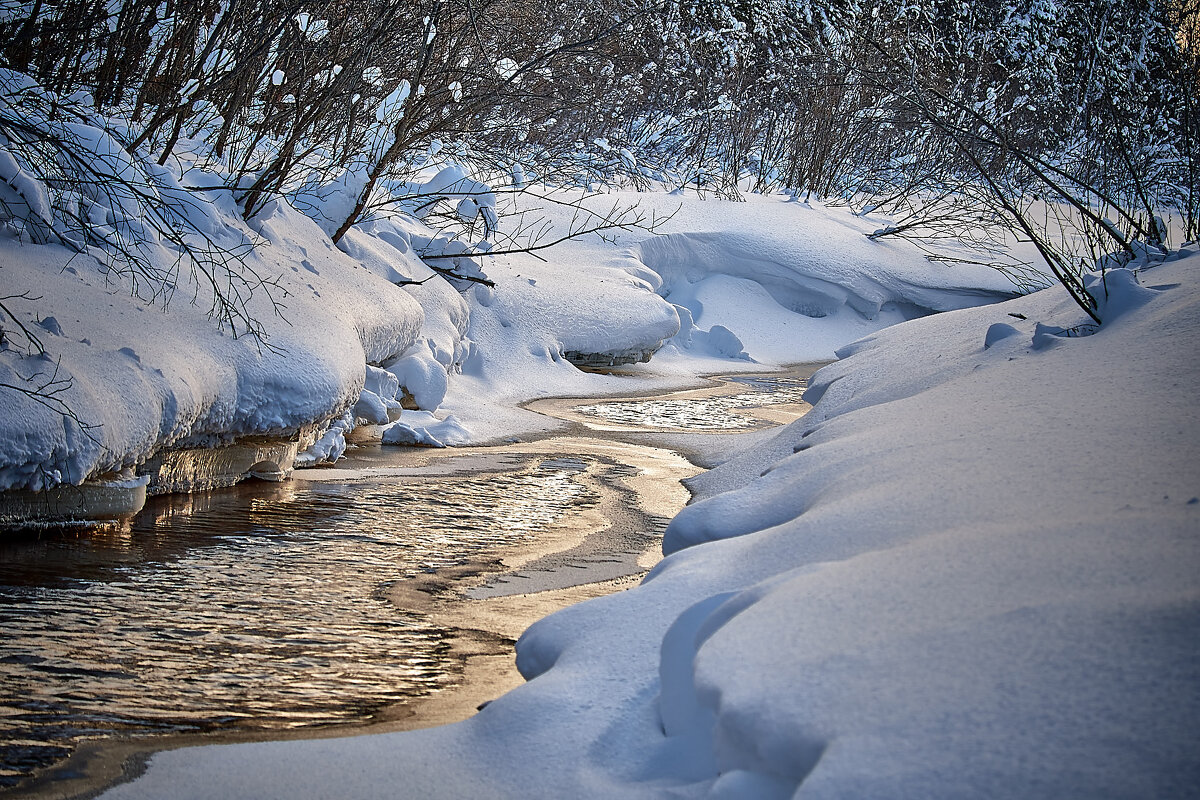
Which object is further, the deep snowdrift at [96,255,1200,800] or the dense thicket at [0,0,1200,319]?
the dense thicket at [0,0,1200,319]

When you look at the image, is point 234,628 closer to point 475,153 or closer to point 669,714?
point 669,714

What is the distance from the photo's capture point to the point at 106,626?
2.57 m

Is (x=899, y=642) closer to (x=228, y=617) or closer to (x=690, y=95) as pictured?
(x=228, y=617)

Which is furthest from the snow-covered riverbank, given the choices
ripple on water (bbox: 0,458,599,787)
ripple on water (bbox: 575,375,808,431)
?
ripple on water (bbox: 575,375,808,431)

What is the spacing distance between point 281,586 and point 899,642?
2052 mm

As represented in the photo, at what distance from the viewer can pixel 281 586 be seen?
2.97 meters

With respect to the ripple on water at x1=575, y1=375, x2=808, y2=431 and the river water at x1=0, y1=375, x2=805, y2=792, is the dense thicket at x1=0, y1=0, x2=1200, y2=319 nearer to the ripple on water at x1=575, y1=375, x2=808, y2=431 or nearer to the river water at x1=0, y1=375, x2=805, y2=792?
Answer: the river water at x1=0, y1=375, x2=805, y2=792

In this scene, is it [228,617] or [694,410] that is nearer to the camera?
[228,617]

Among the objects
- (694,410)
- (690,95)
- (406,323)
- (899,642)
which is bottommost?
(899,642)

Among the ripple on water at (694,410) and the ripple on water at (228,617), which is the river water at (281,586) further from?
the ripple on water at (694,410)

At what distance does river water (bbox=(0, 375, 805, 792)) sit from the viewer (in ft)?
7.06

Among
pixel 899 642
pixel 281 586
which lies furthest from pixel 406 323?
pixel 899 642

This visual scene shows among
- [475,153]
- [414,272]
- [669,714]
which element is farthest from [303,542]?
[475,153]

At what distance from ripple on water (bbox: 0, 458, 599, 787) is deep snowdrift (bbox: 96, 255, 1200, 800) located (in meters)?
0.34
